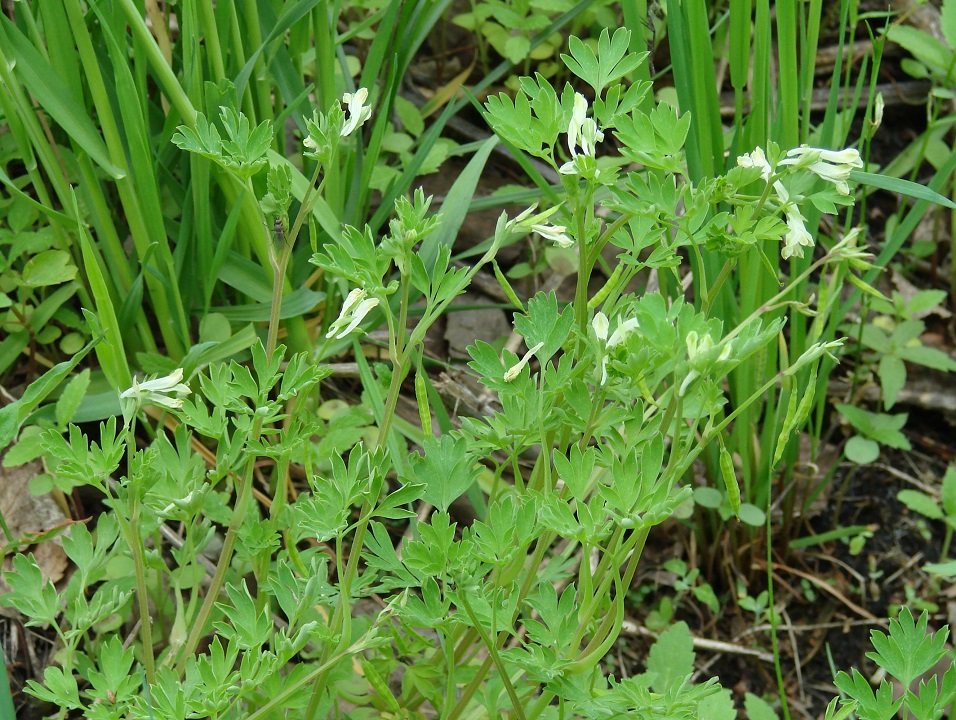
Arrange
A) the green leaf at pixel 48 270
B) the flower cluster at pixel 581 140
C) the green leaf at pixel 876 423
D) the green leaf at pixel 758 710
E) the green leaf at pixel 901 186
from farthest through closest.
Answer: the green leaf at pixel 876 423, the green leaf at pixel 48 270, the green leaf at pixel 758 710, the green leaf at pixel 901 186, the flower cluster at pixel 581 140

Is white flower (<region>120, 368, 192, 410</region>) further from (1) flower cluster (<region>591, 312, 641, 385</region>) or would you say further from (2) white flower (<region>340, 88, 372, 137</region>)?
(1) flower cluster (<region>591, 312, 641, 385</region>)

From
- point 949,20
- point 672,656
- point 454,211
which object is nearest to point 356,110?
point 454,211

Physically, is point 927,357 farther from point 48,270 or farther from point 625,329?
point 48,270

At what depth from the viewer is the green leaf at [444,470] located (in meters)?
1.11

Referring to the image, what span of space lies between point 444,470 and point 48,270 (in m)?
0.98

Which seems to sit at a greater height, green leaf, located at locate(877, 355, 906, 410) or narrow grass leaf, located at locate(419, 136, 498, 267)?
narrow grass leaf, located at locate(419, 136, 498, 267)

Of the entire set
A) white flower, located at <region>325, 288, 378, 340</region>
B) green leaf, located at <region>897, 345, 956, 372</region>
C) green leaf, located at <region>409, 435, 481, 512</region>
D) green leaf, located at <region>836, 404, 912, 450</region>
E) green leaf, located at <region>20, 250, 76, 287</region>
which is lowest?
green leaf, located at <region>836, 404, 912, 450</region>

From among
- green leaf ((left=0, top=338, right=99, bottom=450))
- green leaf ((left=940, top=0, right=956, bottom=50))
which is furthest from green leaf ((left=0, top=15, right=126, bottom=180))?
green leaf ((left=940, top=0, right=956, bottom=50))

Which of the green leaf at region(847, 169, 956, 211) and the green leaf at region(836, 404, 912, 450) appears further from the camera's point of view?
A: the green leaf at region(836, 404, 912, 450)

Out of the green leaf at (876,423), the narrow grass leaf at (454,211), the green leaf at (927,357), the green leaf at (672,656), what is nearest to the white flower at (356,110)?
the narrow grass leaf at (454,211)

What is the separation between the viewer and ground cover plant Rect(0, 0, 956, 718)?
1015 millimetres

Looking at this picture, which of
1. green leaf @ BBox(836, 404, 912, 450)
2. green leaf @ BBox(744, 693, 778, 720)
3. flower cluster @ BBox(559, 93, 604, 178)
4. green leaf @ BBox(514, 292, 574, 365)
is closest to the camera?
flower cluster @ BBox(559, 93, 604, 178)

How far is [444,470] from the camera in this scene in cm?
112

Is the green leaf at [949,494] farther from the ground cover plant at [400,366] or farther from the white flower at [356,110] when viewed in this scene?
the white flower at [356,110]
